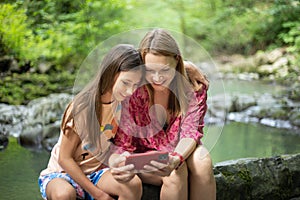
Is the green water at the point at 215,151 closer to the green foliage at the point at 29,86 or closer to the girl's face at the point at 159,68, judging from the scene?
the girl's face at the point at 159,68

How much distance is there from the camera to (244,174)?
84.7 inches

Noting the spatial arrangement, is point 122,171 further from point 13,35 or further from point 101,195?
point 13,35

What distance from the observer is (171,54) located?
1.64 meters

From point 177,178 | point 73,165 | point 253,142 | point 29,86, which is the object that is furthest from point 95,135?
point 29,86

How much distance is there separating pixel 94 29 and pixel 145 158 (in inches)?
292

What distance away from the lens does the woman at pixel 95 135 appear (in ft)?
5.33

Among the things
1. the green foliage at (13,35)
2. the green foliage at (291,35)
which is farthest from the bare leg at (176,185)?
the green foliage at (291,35)

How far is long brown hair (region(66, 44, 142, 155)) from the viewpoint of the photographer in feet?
5.37

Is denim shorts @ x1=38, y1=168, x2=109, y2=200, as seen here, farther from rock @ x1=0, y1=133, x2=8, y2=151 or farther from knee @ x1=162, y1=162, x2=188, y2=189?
rock @ x1=0, y1=133, x2=8, y2=151

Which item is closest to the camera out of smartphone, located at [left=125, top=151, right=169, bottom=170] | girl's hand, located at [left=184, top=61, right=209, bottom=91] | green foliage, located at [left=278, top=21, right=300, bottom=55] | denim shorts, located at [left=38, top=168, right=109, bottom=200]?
smartphone, located at [left=125, top=151, right=169, bottom=170]

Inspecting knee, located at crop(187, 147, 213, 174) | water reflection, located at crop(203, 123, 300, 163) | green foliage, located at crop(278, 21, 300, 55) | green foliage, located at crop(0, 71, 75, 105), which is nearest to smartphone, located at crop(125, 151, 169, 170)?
knee, located at crop(187, 147, 213, 174)

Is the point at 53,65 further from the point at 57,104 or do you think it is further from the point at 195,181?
the point at 195,181

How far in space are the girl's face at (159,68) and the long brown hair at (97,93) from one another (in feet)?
0.14

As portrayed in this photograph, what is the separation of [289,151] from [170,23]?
35.5ft
